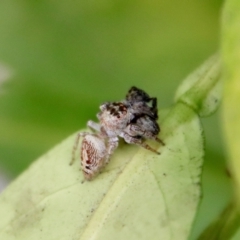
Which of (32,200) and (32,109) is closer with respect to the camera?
(32,200)

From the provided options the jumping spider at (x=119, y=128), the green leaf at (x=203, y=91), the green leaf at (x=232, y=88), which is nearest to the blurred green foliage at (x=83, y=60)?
the jumping spider at (x=119, y=128)

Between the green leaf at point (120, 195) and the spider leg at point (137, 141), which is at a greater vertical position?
the spider leg at point (137, 141)

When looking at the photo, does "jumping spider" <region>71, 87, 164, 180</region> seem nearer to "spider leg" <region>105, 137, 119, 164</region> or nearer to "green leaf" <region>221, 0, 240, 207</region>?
"spider leg" <region>105, 137, 119, 164</region>

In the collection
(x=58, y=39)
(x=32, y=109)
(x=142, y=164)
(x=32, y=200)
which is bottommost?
(x=32, y=200)

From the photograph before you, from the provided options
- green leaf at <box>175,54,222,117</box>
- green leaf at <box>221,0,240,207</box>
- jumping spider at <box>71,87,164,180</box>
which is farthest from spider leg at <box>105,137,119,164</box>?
green leaf at <box>221,0,240,207</box>

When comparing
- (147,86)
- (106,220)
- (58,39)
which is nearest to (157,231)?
(106,220)

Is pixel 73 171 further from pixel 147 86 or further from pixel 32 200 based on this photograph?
pixel 147 86

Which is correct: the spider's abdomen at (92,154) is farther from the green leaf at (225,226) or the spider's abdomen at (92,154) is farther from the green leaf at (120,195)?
the green leaf at (225,226)
